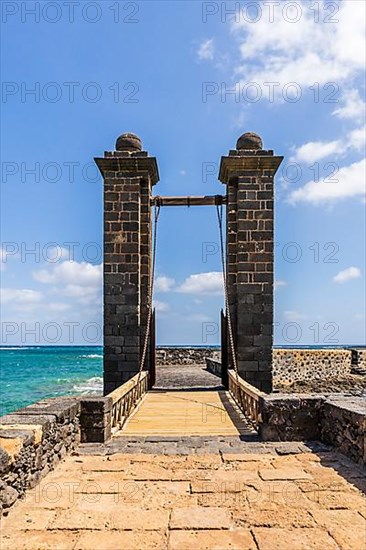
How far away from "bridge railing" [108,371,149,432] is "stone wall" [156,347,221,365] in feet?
38.1

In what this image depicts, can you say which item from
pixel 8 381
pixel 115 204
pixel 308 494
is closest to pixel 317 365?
pixel 115 204

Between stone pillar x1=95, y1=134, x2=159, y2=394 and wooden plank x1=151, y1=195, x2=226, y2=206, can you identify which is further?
wooden plank x1=151, y1=195, x2=226, y2=206

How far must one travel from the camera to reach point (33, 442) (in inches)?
175

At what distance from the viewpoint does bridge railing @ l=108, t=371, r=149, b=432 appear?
22.6 feet

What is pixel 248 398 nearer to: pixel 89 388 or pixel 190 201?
pixel 190 201

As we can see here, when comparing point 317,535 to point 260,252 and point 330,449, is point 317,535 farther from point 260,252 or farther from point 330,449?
point 260,252

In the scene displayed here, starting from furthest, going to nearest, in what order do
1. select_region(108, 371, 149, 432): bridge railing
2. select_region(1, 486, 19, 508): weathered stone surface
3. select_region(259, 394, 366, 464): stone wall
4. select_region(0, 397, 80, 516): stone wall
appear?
select_region(108, 371, 149, 432): bridge railing
select_region(259, 394, 366, 464): stone wall
select_region(0, 397, 80, 516): stone wall
select_region(1, 486, 19, 508): weathered stone surface

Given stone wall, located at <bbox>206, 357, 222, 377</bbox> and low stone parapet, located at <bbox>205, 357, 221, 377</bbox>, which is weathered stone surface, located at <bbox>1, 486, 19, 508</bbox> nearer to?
stone wall, located at <bbox>206, 357, 222, 377</bbox>

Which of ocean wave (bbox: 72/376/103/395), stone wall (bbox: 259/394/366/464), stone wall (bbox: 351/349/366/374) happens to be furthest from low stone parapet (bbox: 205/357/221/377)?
ocean wave (bbox: 72/376/103/395)

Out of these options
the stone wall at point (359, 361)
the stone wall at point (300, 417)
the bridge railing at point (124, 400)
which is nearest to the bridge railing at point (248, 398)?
the stone wall at point (300, 417)

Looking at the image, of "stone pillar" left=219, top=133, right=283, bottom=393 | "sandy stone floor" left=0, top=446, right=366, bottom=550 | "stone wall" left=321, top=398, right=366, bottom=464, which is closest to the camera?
"sandy stone floor" left=0, top=446, right=366, bottom=550

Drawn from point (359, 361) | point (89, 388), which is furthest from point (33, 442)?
point (89, 388)

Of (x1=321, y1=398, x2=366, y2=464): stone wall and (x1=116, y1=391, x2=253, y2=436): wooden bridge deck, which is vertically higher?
(x1=321, y1=398, x2=366, y2=464): stone wall

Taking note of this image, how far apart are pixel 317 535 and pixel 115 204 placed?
26.9 feet
